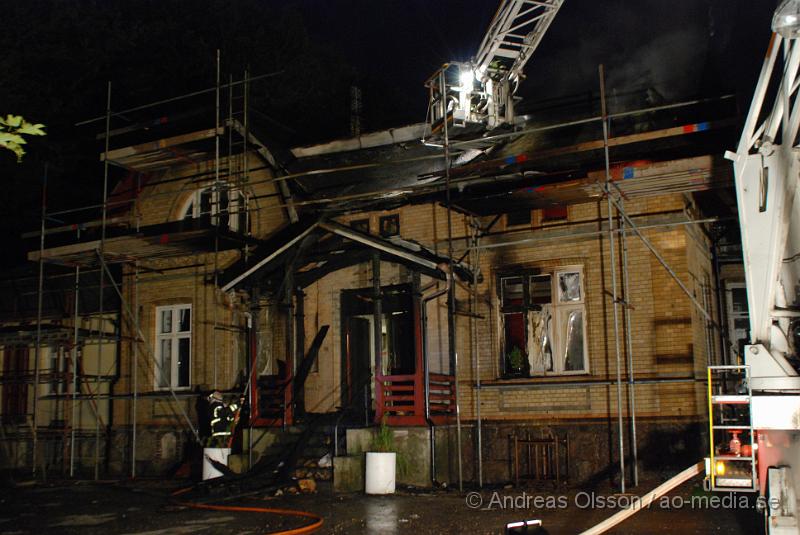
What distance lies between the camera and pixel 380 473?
1322 centimetres

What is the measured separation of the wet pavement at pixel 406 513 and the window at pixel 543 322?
2.23m

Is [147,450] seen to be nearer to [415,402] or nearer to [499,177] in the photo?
[415,402]

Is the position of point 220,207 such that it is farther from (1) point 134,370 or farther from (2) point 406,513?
(2) point 406,513

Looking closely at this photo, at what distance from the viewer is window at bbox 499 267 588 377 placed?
1427cm

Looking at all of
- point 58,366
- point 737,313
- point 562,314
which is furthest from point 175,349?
point 737,313

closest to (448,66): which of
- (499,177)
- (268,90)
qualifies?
(499,177)

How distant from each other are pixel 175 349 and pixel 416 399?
21.6 ft

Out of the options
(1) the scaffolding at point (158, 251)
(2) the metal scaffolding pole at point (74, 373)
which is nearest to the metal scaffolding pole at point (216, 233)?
(1) the scaffolding at point (158, 251)

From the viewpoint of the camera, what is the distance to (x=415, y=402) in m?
14.1

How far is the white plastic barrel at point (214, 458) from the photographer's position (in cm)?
1445

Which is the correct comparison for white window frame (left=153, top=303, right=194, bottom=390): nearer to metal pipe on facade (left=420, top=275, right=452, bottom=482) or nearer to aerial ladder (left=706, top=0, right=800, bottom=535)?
metal pipe on facade (left=420, top=275, right=452, bottom=482)

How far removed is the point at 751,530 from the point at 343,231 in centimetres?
807

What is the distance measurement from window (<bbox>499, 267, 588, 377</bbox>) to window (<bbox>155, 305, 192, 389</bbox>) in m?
7.11

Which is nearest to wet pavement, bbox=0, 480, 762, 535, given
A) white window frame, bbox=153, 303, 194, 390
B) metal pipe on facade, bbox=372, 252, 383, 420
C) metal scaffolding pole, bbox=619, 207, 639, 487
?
metal scaffolding pole, bbox=619, 207, 639, 487
